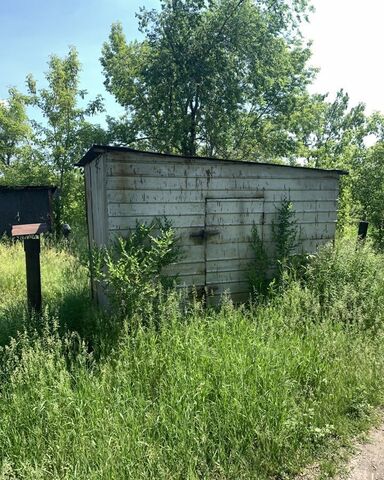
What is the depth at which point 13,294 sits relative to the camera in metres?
6.72

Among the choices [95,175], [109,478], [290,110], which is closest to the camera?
[109,478]

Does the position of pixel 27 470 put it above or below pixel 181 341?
below

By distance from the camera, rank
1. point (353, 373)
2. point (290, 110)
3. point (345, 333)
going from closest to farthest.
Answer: point (353, 373) → point (345, 333) → point (290, 110)

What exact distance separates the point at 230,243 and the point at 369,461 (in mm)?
3514

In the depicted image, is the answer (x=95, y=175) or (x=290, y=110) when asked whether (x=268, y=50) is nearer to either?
(x=290, y=110)

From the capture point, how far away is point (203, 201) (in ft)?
18.1

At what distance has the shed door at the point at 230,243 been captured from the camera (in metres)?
5.62

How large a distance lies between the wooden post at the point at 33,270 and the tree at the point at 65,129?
13343 millimetres

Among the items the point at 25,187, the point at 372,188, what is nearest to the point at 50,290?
the point at 25,187

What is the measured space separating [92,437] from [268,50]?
18153 mm

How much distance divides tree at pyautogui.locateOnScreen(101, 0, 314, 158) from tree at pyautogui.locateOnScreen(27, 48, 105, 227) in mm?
1750

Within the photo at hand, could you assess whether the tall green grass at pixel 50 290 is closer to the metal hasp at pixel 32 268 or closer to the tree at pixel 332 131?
the metal hasp at pixel 32 268

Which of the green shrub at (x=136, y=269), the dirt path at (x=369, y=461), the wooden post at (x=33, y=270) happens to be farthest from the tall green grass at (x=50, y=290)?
the dirt path at (x=369, y=461)

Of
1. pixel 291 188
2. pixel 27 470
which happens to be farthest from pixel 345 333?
pixel 27 470
